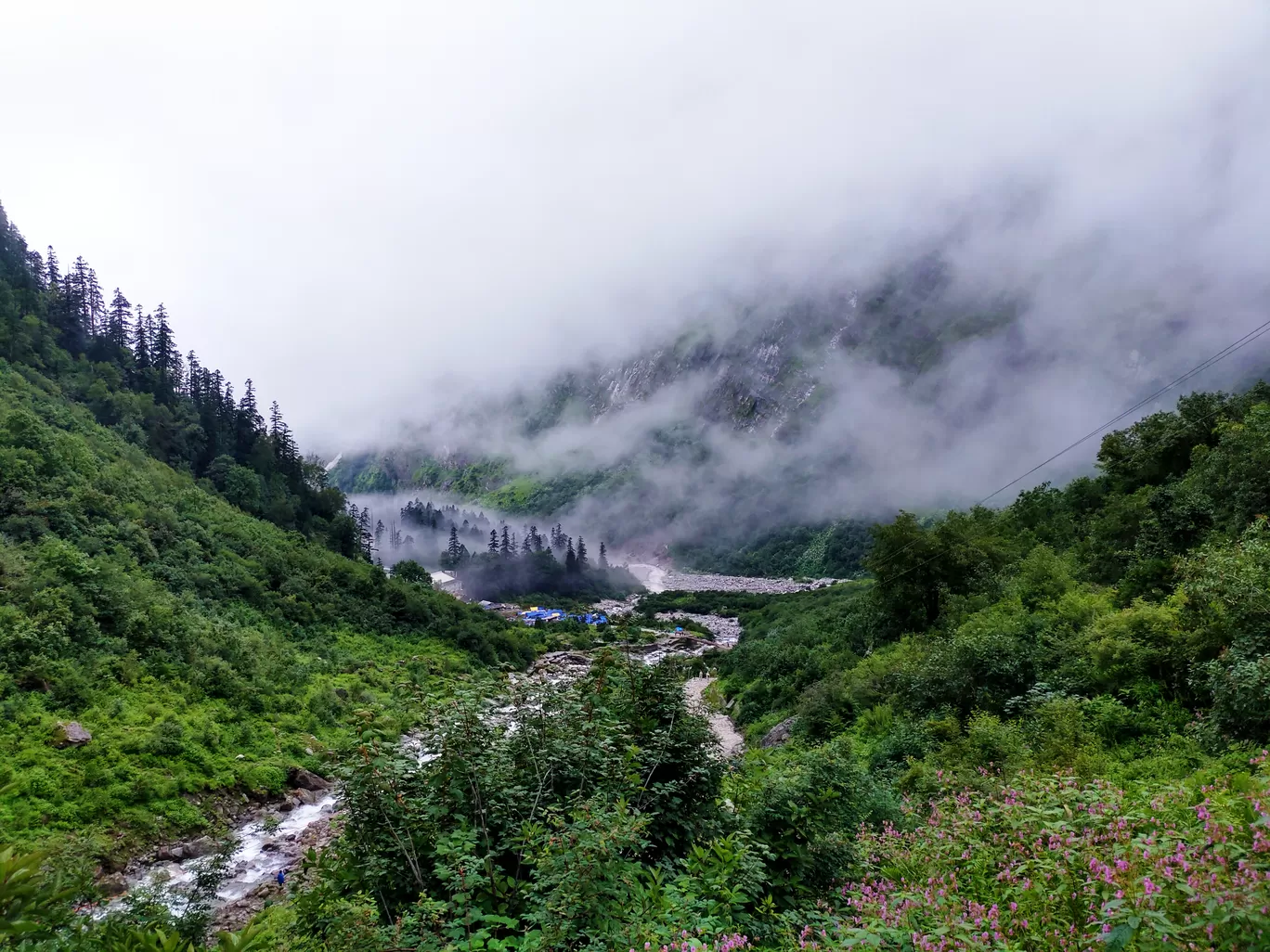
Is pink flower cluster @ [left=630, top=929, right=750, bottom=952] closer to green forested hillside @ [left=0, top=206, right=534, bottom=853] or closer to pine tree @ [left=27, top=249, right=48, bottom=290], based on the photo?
green forested hillside @ [left=0, top=206, right=534, bottom=853]

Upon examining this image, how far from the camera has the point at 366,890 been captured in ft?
18.6

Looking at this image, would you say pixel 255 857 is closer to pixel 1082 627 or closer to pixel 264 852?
pixel 264 852

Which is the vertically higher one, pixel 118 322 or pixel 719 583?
pixel 118 322

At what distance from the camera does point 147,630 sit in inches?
1053

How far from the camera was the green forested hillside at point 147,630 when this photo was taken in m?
18.8

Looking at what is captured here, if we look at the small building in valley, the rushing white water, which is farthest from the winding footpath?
the small building in valley

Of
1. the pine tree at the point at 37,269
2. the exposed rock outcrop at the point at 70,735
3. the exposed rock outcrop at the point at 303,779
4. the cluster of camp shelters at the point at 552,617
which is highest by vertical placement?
the pine tree at the point at 37,269

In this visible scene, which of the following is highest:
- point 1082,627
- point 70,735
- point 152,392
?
point 152,392

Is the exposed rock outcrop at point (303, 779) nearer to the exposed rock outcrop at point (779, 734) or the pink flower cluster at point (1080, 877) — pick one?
the exposed rock outcrop at point (779, 734)

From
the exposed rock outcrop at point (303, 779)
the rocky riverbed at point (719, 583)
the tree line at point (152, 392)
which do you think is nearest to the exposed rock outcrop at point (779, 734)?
the exposed rock outcrop at point (303, 779)

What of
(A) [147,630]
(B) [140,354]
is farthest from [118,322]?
(A) [147,630]

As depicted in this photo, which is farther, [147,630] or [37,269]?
[37,269]

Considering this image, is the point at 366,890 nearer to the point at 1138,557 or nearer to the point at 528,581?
the point at 1138,557

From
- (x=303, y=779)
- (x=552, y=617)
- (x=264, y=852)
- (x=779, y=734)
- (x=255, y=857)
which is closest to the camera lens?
(x=255, y=857)
